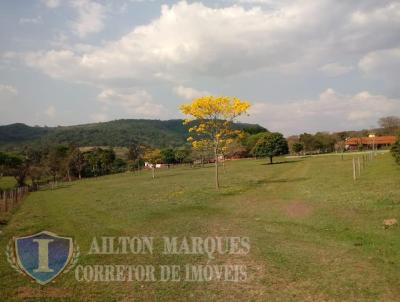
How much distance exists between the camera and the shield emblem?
12.7 meters

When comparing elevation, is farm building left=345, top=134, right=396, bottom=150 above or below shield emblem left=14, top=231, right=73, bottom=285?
above

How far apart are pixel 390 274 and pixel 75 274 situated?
10533 millimetres

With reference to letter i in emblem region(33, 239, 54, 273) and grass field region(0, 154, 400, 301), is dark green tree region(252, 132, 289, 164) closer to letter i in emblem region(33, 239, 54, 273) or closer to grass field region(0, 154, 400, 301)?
grass field region(0, 154, 400, 301)

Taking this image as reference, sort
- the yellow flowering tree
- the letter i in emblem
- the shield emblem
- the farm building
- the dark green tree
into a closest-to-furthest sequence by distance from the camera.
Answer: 1. the shield emblem
2. the letter i in emblem
3. the yellow flowering tree
4. the dark green tree
5. the farm building

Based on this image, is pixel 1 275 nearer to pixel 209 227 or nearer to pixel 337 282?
pixel 209 227

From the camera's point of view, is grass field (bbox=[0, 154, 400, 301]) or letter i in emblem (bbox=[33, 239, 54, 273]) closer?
grass field (bbox=[0, 154, 400, 301])

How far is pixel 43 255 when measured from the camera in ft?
48.1

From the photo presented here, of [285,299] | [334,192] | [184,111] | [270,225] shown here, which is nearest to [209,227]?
[270,225]

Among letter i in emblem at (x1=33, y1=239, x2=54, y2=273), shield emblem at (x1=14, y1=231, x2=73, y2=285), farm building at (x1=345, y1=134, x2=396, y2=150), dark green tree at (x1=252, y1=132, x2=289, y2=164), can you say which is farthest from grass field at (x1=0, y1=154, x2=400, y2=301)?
farm building at (x1=345, y1=134, x2=396, y2=150)

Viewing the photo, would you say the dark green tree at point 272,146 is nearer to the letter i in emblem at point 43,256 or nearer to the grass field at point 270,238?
the grass field at point 270,238

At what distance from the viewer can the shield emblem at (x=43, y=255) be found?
1269 centimetres

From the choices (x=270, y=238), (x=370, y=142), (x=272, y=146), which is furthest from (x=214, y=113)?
(x=370, y=142)

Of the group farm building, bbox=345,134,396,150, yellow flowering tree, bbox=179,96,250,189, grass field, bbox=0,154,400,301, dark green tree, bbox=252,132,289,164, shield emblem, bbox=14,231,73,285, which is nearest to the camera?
grass field, bbox=0,154,400,301

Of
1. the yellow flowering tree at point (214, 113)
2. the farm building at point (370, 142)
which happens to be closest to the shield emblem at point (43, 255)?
the yellow flowering tree at point (214, 113)
